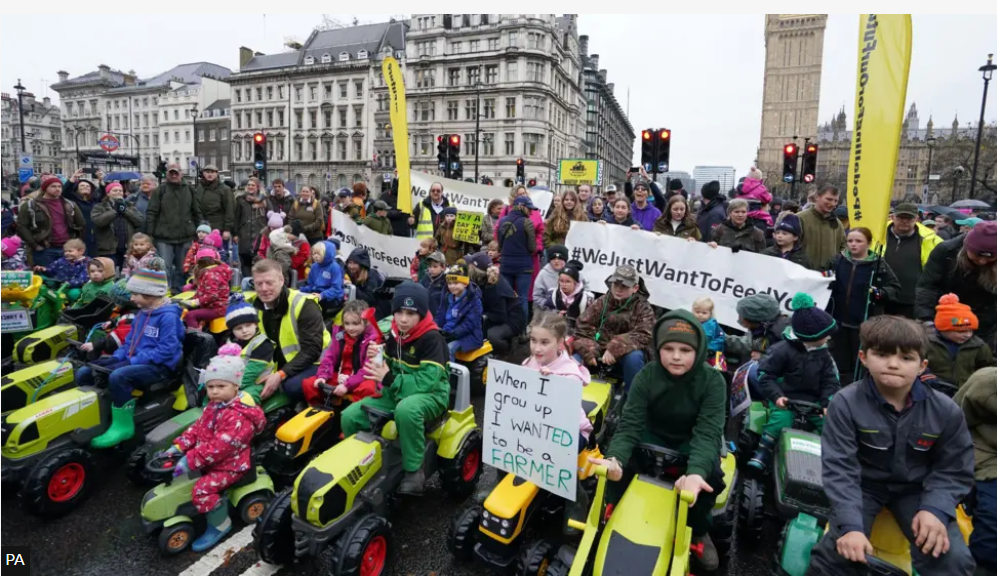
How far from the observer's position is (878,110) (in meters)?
4.94

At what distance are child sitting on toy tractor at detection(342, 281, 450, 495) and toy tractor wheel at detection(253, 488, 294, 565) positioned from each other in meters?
0.74

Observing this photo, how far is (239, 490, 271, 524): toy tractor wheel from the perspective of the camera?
3772 millimetres

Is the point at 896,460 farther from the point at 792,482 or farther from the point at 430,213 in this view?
the point at 430,213

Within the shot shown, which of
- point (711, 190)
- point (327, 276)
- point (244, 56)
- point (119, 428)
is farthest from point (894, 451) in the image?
point (244, 56)

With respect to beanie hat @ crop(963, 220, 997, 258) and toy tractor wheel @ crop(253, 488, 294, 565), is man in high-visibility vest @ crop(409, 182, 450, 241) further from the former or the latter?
beanie hat @ crop(963, 220, 997, 258)

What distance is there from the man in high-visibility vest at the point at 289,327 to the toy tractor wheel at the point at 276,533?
145 cm

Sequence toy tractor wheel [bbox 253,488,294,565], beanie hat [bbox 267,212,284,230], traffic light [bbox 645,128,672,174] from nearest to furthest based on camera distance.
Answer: toy tractor wheel [bbox 253,488,294,565] < beanie hat [bbox 267,212,284,230] < traffic light [bbox 645,128,672,174]

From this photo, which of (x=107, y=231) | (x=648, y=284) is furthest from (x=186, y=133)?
(x=648, y=284)

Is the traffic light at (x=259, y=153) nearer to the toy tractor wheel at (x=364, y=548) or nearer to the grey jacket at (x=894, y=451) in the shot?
the toy tractor wheel at (x=364, y=548)

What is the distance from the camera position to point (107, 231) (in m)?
9.01

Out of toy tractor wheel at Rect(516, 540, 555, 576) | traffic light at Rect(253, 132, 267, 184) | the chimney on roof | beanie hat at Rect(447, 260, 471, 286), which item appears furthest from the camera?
the chimney on roof

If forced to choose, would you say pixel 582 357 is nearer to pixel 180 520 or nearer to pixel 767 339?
pixel 767 339

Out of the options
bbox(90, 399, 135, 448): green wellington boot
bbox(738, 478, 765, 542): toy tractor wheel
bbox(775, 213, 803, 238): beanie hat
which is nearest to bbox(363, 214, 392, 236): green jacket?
bbox(90, 399, 135, 448): green wellington boot

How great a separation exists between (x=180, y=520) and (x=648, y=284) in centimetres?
558
